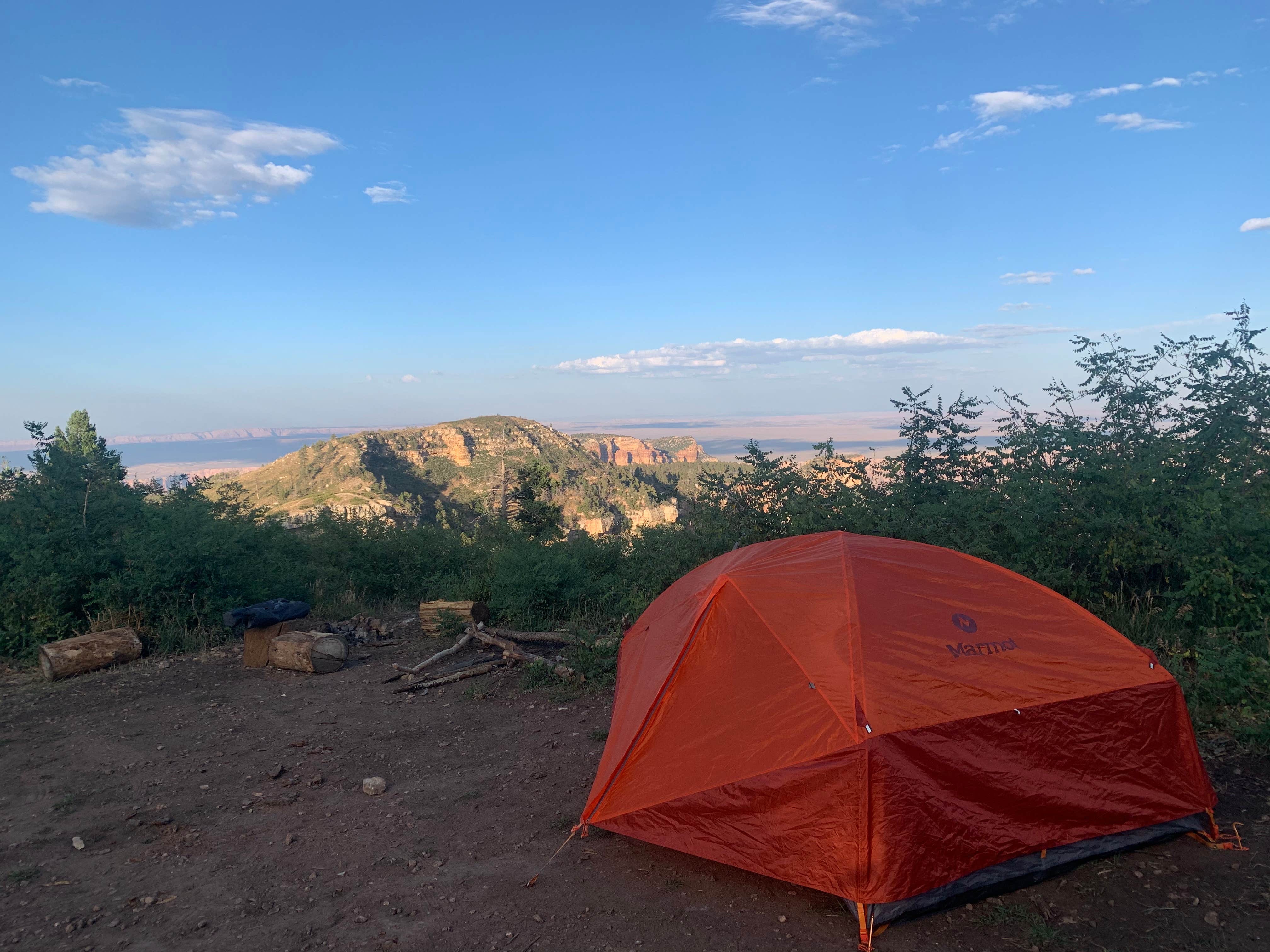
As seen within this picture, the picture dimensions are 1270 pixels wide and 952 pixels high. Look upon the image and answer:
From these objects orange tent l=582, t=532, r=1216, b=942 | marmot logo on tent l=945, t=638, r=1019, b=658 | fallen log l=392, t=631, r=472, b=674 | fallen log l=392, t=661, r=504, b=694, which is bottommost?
fallen log l=392, t=661, r=504, b=694

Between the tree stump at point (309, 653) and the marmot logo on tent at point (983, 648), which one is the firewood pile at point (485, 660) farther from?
the marmot logo on tent at point (983, 648)

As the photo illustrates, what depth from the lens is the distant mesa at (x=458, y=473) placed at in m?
41.2

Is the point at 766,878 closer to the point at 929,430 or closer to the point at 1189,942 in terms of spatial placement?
the point at 1189,942

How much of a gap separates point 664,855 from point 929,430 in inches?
322

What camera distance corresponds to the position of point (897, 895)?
362cm

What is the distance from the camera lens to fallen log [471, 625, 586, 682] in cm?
793

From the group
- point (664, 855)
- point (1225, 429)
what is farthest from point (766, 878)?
point (1225, 429)

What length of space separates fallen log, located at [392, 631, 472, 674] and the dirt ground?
50.7 inches

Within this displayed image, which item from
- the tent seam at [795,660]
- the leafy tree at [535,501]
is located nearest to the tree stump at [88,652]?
the tent seam at [795,660]

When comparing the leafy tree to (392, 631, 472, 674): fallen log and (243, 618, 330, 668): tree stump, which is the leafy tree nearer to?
(392, 631, 472, 674): fallen log

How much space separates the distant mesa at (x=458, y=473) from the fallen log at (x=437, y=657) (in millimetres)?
15574

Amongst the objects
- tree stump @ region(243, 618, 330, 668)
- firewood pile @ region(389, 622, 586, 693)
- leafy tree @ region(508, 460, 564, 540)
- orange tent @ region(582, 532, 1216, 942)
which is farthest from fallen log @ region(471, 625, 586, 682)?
leafy tree @ region(508, 460, 564, 540)

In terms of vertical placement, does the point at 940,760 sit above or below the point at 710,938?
above

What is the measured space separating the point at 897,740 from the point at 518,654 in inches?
223
